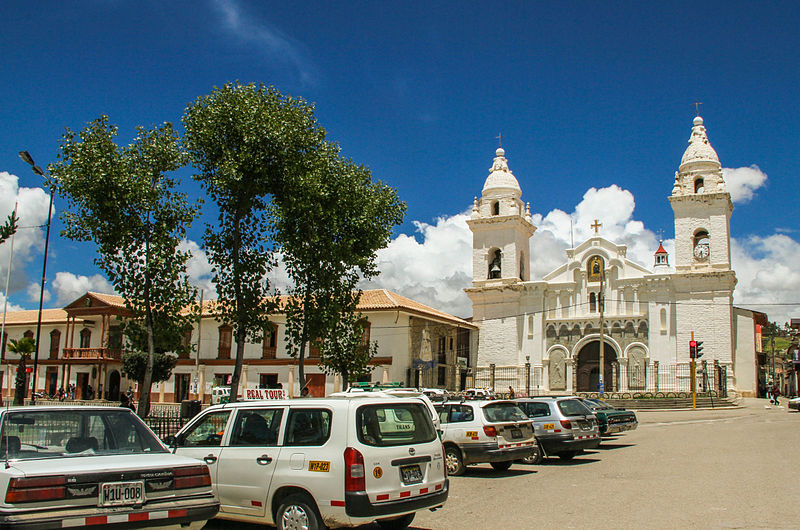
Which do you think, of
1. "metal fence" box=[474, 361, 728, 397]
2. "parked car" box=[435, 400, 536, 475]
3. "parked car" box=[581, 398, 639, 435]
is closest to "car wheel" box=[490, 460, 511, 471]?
"parked car" box=[435, 400, 536, 475]

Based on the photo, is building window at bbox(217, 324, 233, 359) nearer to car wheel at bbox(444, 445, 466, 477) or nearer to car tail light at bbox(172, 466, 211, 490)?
car wheel at bbox(444, 445, 466, 477)

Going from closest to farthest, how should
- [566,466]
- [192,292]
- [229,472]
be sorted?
[229,472], [566,466], [192,292]

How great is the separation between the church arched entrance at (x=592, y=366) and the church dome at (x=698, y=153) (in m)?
13.5

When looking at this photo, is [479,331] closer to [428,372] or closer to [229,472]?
[428,372]

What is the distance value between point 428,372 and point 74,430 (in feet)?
113

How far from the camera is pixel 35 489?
5410 millimetres

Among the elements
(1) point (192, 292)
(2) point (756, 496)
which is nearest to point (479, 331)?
(1) point (192, 292)

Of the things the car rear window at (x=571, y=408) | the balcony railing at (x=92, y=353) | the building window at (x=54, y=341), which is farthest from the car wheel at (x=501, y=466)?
the building window at (x=54, y=341)

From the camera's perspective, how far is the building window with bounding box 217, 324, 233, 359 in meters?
41.6

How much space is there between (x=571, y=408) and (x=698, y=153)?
37372mm

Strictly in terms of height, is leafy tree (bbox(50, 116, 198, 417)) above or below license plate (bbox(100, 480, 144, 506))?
above

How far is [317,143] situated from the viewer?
20.8m

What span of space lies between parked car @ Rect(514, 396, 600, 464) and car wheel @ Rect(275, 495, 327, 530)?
8.37m

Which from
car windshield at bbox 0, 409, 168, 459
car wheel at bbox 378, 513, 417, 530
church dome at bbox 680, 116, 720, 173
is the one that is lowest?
car wheel at bbox 378, 513, 417, 530
